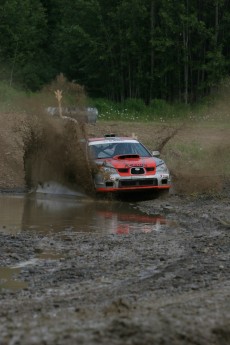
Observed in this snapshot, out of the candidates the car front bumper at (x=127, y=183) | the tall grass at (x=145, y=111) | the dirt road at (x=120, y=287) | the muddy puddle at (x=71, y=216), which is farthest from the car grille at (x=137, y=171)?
the tall grass at (x=145, y=111)

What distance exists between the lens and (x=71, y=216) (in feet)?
52.2

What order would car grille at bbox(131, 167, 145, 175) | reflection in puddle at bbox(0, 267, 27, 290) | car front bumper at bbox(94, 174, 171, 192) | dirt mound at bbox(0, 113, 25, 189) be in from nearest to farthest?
reflection in puddle at bbox(0, 267, 27, 290) → car front bumper at bbox(94, 174, 171, 192) → car grille at bbox(131, 167, 145, 175) → dirt mound at bbox(0, 113, 25, 189)

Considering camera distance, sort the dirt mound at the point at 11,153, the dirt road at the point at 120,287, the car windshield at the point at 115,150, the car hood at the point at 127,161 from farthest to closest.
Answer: the dirt mound at the point at 11,153 → the car windshield at the point at 115,150 → the car hood at the point at 127,161 → the dirt road at the point at 120,287

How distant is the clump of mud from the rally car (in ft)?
1.35

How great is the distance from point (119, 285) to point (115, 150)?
11.0 metres

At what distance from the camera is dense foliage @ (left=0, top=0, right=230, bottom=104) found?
47281 mm

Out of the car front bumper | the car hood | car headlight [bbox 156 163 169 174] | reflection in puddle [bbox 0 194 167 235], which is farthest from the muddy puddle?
car headlight [bbox 156 163 169 174]

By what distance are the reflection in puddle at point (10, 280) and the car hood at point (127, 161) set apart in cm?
838

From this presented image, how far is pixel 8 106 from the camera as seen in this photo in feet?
112

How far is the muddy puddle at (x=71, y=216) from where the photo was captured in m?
14.1

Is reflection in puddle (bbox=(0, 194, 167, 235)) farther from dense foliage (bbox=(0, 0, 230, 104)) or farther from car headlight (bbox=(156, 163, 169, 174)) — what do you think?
dense foliage (bbox=(0, 0, 230, 104))

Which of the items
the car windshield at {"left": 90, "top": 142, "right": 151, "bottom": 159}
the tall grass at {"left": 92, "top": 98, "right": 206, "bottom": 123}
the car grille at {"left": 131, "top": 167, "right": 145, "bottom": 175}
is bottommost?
the car grille at {"left": 131, "top": 167, "right": 145, "bottom": 175}

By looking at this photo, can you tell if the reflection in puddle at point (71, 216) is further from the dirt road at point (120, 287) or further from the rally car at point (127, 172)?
the dirt road at point (120, 287)

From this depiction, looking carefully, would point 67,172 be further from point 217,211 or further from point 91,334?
point 91,334
